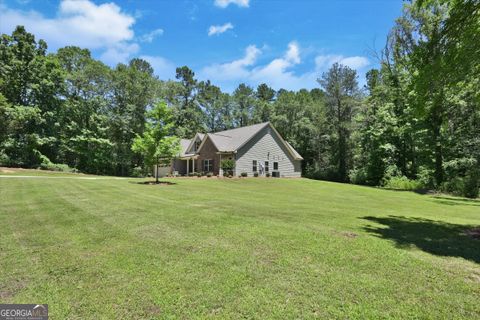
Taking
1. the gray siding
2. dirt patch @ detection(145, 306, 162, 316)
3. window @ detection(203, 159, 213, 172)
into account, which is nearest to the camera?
dirt patch @ detection(145, 306, 162, 316)

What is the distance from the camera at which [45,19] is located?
59.8ft

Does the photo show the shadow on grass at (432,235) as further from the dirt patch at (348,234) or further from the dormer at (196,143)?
the dormer at (196,143)

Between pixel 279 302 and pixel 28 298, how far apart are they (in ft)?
10.8

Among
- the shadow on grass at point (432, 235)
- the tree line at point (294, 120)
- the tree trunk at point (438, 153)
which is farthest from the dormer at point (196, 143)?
the shadow on grass at point (432, 235)

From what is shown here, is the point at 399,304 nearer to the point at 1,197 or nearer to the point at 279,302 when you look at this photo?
the point at 279,302

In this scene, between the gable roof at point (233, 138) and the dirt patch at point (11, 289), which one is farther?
the gable roof at point (233, 138)

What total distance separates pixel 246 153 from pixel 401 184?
50.0 ft

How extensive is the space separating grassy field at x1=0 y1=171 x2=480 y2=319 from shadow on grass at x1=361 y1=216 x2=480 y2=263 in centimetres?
4

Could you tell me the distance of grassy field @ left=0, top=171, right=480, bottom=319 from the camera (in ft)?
11.4

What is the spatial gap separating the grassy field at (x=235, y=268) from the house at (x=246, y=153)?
69.5ft

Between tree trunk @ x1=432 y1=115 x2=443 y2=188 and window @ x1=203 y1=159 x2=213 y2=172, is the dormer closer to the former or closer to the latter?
window @ x1=203 y1=159 x2=213 y2=172

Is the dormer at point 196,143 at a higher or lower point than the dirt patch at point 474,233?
higher

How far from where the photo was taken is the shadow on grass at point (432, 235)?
5.79 m

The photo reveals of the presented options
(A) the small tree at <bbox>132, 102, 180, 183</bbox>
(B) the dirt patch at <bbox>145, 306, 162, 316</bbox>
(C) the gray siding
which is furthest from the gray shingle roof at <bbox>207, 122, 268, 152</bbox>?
(B) the dirt patch at <bbox>145, 306, 162, 316</bbox>
